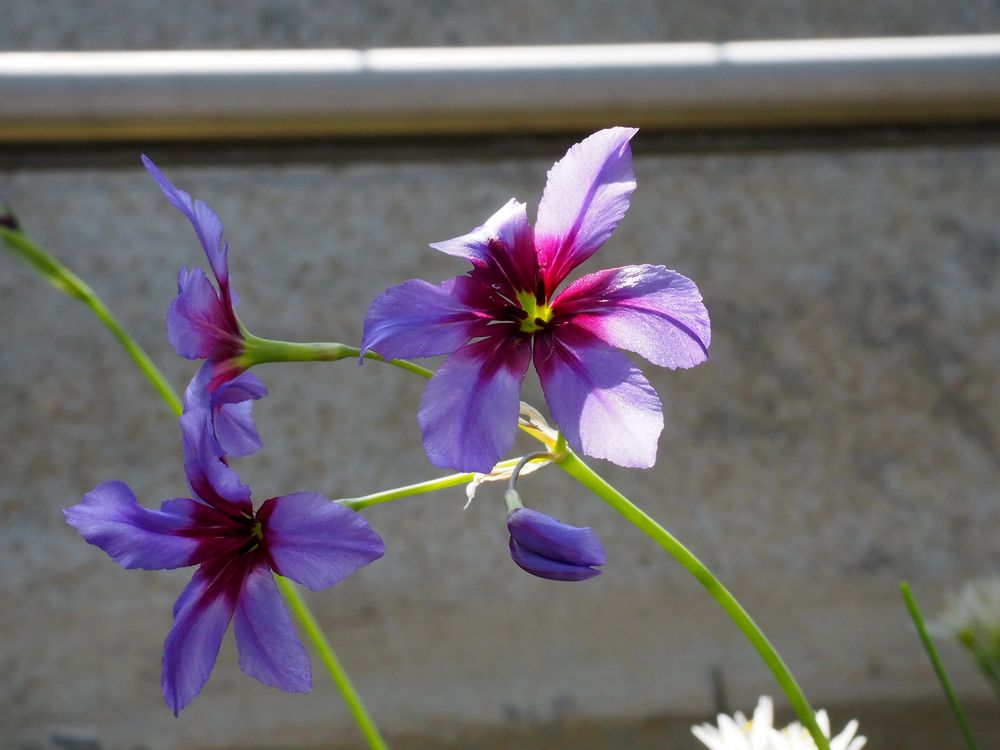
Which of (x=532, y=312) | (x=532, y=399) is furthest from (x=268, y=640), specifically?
(x=532, y=399)

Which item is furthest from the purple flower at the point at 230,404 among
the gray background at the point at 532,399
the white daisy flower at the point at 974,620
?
the gray background at the point at 532,399

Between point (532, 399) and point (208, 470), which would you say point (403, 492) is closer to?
point (208, 470)

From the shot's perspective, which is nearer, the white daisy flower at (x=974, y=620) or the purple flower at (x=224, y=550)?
the purple flower at (x=224, y=550)

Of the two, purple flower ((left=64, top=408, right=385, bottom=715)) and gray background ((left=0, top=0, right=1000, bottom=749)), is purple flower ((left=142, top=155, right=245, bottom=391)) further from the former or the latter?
gray background ((left=0, top=0, right=1000, bottom=749))

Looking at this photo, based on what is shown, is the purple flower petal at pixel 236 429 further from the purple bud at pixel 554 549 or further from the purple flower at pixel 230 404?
the purple bud at pixel 554 549

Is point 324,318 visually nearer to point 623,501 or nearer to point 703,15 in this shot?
point 703,15

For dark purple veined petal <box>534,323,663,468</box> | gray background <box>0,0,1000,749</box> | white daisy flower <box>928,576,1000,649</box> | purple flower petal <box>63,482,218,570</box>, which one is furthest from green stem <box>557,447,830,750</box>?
gray background <box>0,0,1000,749</box>
